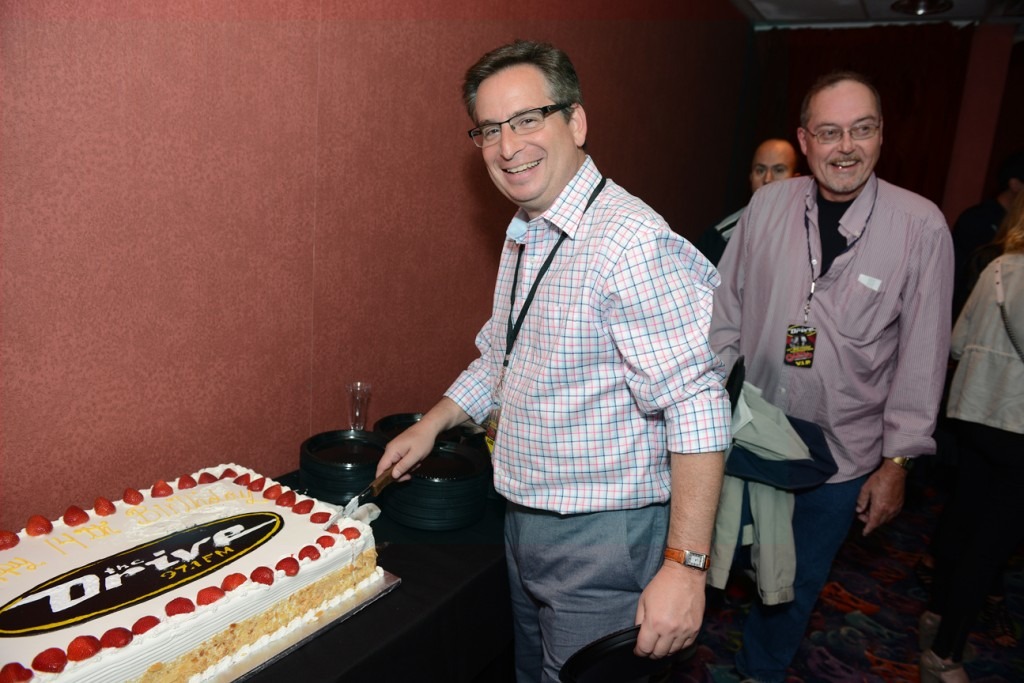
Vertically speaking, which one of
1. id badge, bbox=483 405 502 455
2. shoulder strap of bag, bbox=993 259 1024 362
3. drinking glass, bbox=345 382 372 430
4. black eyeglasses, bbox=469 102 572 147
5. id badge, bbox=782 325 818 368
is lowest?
drinking glass, bbox=345 382 372 430

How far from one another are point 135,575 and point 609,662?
0.81 meters

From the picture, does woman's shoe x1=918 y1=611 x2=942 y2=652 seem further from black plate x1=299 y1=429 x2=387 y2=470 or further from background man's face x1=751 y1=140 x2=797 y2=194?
black plate x1=299 y1=429 x2=387 y2=470

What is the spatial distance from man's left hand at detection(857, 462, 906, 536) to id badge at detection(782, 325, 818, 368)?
362mm

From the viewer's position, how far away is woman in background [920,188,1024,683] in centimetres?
219

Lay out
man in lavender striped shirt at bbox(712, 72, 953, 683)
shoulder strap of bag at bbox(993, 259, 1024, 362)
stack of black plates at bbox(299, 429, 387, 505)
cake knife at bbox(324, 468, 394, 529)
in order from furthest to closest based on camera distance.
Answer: shoulder strap of bag at bbox(993, 259, 1024, 362)
man in lavender striped shirt at bbox(712, 72, 953, 683)
stack of black plates at bbox(299, 429, 387, 505)
cake knife at bbox(324, 468, 394, 529)

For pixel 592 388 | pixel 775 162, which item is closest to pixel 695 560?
pixel 592 388

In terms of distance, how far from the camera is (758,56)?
594 centimetres

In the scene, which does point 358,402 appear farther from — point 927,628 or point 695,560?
point 927,628

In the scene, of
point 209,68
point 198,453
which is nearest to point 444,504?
point 198,453

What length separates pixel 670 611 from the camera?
1147 millimetres

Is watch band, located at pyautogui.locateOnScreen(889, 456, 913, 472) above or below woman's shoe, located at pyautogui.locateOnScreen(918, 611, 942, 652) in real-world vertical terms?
above

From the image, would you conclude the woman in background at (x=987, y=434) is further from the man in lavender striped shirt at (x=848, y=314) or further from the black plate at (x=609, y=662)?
the black plate at (x=609, y=662)

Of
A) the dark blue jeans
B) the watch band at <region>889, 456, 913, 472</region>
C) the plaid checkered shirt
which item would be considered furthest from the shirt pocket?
the plaid checkered shirt

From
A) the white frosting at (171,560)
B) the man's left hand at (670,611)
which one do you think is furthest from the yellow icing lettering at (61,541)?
the man's left hand at (670,611)
